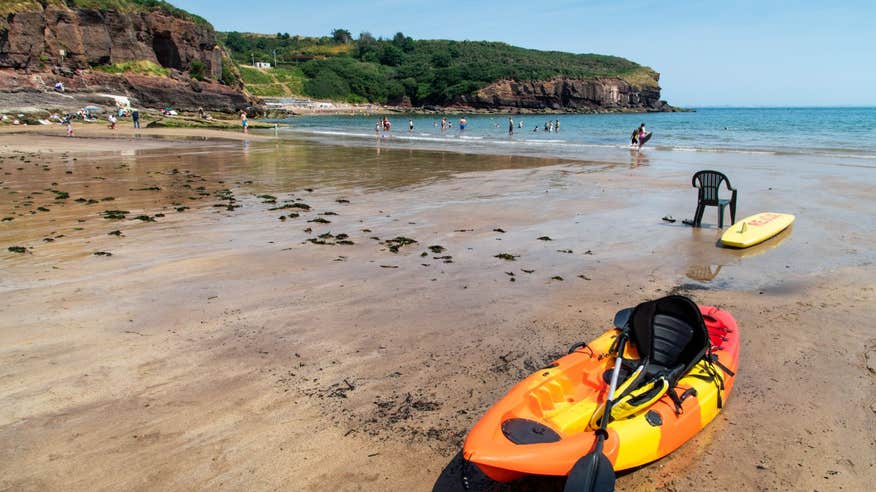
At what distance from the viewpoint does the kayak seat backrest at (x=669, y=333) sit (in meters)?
4.59

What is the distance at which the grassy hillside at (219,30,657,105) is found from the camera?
13488cm

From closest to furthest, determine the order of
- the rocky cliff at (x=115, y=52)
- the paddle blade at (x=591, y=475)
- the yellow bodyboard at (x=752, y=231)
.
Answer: the paddle blade at (x=591, y=475)
the yellow bodyboard at (x=752, y=231)
the rocky cliff at (x=115, y=52)

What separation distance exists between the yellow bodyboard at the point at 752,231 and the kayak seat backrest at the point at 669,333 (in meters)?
5.67

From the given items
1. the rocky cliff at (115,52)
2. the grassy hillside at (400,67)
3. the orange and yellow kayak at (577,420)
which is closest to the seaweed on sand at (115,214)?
the orange and yellow kayak at (577,420)

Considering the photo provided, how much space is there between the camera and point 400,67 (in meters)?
160

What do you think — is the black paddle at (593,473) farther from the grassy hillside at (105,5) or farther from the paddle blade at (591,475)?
the grassy hillside at (105,5)

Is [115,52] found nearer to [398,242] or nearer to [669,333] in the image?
[398,242]

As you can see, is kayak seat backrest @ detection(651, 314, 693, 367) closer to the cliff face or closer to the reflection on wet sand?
the reflection on wet sand

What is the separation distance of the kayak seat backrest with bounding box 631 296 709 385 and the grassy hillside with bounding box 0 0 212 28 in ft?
206

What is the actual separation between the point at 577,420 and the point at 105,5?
70.1 meters

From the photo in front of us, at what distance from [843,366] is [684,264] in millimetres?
3460

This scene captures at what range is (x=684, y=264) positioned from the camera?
8.71m

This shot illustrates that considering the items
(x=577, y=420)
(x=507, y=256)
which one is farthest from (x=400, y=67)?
(x=577, y=420)

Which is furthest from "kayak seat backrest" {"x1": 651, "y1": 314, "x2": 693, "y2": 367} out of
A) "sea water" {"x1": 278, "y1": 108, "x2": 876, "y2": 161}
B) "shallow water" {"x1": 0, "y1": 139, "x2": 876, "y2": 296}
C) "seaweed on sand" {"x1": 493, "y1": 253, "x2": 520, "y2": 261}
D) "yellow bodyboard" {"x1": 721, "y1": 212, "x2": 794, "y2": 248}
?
"sea water" {"x1": 278, "y1": 108, "x2": 876, "y2": 161}
